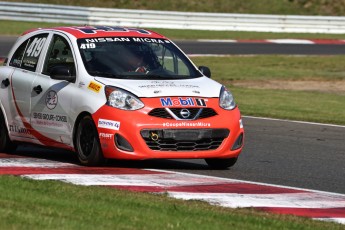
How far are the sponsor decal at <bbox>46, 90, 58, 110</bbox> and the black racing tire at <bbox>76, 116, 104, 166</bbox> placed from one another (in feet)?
1.81

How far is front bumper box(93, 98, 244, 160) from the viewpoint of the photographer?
1099cm

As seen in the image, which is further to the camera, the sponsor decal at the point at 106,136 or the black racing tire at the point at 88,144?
the black racing tire at the point at 88,144

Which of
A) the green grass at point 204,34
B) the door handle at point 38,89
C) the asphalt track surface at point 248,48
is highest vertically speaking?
the door handle at point 38,89

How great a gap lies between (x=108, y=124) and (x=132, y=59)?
1.15 metres

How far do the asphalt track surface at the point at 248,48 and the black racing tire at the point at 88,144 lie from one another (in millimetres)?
21695

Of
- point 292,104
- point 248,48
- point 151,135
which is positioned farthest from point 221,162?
point 248,48

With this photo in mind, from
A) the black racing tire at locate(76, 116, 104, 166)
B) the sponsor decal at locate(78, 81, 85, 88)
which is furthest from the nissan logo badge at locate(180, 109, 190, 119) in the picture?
the sponsor decal at locate(78, 81, 85, 88)

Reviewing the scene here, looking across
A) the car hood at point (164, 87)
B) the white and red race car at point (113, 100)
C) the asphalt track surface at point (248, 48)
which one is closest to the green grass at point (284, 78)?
the asphalt track surface at point (248, 48)

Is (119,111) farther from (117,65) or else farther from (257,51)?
(257,51)

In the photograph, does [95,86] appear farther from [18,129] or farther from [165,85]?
[18,129]

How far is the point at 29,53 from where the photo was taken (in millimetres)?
12672

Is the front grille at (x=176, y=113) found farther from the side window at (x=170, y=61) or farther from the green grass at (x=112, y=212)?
the green grass at (x=112, y=212)

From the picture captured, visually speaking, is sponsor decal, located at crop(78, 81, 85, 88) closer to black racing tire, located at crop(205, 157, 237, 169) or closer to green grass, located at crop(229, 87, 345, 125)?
black racing tire, located at crop(205, 157, 237, 169)

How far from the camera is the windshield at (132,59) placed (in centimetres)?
1174
